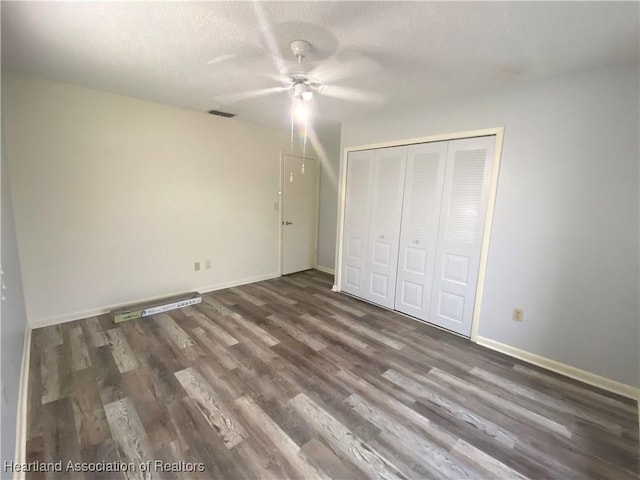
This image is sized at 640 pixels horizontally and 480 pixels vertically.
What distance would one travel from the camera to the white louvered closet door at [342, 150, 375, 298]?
3.49 m

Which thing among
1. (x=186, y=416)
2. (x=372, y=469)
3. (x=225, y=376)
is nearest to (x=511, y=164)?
(x=372, y=469)

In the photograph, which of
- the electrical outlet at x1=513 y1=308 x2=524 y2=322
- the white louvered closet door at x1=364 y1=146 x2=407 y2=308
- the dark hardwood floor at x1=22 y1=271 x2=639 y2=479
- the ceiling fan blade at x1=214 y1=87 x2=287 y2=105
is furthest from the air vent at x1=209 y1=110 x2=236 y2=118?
the electrical outlet at x1=513 y1=308 x2=524 y2=322

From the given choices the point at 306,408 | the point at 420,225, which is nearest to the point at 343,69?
the point at 420,225

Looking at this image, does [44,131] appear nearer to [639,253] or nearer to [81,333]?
[81,333]

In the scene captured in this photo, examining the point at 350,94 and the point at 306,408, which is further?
the point at 350,94

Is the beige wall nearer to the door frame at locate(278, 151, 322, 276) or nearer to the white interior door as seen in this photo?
the door frame at locate(278, 151, 322, 276)

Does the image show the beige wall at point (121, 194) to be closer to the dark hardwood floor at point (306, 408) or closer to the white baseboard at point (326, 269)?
the dark hardwood floor at point (306, 408)

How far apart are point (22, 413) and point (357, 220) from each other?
3.21 meters

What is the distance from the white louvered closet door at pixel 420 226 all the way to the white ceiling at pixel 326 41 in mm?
653

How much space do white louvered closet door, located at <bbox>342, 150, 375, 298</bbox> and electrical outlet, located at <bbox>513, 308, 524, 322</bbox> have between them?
1609 millimetres

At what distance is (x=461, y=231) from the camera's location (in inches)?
108

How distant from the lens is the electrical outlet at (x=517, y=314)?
96.6 inches

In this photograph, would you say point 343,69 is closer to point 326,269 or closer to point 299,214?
point 299,214

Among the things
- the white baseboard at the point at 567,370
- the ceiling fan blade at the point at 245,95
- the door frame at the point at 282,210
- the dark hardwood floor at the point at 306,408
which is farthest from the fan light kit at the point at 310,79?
the white baseboard at the point at 567,370
